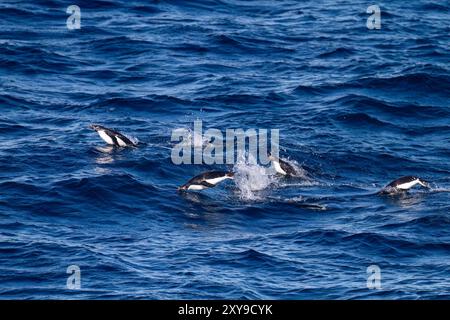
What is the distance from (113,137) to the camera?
28.9 meters

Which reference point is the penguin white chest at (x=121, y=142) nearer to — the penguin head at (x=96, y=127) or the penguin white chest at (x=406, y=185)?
the penguin head at (x=96, y=127)

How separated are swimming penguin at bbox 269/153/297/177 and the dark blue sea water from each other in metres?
0.38

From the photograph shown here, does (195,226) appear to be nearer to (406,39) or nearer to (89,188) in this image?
(89,188)

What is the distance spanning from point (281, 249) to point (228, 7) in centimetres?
2219

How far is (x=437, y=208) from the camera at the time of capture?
82.1 ft

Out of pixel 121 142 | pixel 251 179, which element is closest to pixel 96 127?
pixel 121 142

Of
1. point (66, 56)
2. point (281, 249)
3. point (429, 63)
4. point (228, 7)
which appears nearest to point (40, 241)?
point (281, 249)

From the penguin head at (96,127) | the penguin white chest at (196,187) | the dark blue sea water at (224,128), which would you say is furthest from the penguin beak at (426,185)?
the penguin head at (96,127)

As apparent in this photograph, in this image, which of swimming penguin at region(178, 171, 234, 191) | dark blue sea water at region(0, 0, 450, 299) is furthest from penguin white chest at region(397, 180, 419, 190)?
swimming penguin at region(178, 171, 234, 191)

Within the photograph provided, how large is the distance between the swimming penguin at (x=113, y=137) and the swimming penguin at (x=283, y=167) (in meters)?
4.09

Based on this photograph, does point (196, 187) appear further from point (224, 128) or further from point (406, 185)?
point (224, 128)

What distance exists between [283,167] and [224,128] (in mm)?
3986

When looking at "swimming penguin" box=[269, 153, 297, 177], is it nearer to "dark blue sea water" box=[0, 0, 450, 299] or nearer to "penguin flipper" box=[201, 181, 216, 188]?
"dark blue sea water" box=[0, 0, 450, 299]

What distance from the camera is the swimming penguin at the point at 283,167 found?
27469 millimetres
